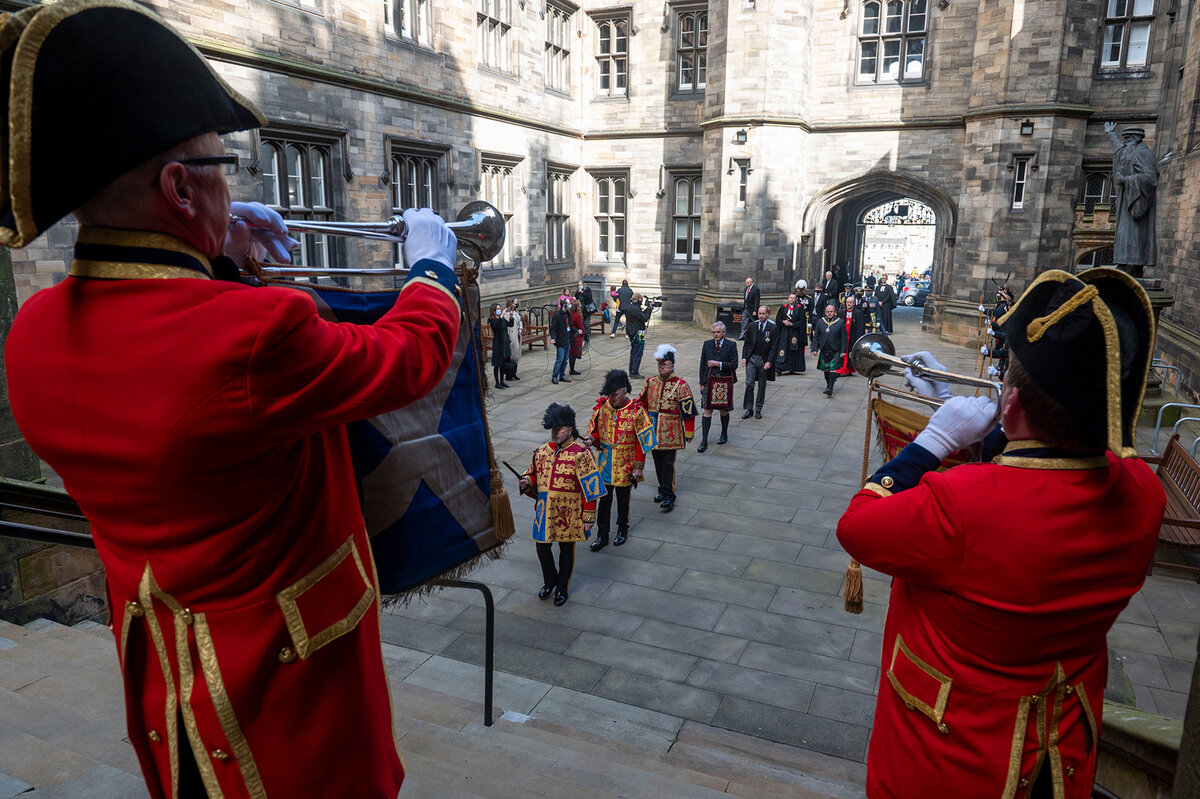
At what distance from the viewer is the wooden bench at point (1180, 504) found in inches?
245

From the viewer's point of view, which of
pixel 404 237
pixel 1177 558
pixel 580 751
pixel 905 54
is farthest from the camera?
pixel 905 54

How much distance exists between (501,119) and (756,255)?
7482 millimetres

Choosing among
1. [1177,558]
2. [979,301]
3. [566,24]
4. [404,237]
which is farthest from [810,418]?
[566,24]

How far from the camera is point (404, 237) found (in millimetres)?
1847

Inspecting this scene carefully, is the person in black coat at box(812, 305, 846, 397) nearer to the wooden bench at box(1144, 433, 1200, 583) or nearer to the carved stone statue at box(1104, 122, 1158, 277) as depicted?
the carved stone statue at box(1104, 122, 1158, 277)

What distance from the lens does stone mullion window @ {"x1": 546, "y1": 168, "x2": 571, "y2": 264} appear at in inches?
888

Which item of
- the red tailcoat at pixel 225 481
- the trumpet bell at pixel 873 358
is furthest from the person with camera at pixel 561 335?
the red tailcoat at pixel 225 481

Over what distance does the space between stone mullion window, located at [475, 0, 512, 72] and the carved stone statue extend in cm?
1358

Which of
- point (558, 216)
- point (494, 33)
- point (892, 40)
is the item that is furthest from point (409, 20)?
point (892, 40)

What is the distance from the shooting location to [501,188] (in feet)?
65.5

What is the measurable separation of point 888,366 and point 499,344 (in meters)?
11.7

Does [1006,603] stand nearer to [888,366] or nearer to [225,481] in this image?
[888,366]

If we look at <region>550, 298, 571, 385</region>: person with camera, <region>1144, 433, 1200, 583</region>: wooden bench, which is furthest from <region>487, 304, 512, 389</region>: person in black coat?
<region>1144, 433, 1200, 583</region>: wooden bench

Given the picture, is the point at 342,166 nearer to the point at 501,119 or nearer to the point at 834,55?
the point at 501,119
